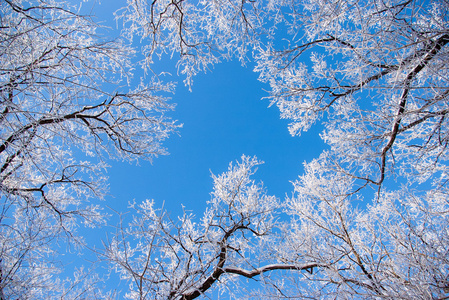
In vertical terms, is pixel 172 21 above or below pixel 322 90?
above

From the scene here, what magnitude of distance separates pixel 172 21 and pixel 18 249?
14.8 ft

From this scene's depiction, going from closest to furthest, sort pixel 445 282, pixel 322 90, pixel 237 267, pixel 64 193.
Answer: pixel 445 282
pixel 322 90
pixel 237 267
pixel 64 193

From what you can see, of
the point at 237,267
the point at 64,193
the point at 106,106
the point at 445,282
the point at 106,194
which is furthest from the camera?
the point at 64,193

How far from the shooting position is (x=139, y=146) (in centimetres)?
532

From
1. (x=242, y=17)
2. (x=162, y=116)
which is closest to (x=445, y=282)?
(x=242, y=17)

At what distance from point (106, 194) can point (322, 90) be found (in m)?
4.60

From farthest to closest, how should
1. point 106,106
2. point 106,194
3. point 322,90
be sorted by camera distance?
1. point 106,194
2. point 106,106
3. point 322,90

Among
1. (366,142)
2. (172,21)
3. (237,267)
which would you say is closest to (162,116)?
(172,21)

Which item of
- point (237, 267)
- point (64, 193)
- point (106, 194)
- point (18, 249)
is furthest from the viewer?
point (64, 193)

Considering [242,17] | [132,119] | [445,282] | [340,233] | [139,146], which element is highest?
[242,17]

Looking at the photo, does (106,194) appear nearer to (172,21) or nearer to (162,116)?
(162,116)

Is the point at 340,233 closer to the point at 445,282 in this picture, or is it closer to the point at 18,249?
the point at 445,282

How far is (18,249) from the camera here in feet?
11.5

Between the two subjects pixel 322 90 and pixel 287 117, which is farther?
pixel 287 117
